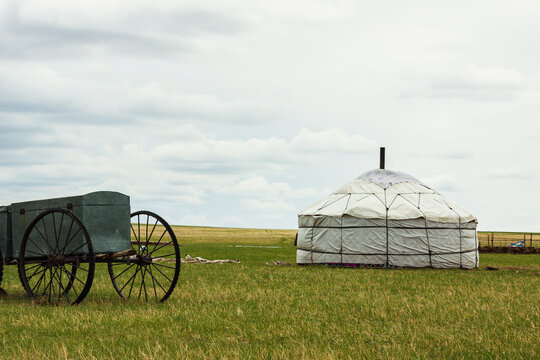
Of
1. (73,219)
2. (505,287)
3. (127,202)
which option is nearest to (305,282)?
(505,287)

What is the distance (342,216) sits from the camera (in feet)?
77.0

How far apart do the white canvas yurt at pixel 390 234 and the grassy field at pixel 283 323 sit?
7431mm

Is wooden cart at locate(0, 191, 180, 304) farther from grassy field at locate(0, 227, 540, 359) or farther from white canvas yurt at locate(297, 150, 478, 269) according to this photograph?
white canvas yurt at locate(297, 150, 478, 269)

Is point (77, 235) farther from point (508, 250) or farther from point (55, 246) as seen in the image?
point (508, 250)

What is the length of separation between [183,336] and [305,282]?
8.23 metres

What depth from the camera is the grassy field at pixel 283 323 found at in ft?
25.0

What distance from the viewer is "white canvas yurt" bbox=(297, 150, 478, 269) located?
2311cm

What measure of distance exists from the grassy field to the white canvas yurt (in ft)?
24.4

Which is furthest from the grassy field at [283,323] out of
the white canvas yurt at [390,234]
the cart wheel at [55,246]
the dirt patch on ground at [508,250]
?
the dirt patch on ground at [508,250]

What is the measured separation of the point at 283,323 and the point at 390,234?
14.2m

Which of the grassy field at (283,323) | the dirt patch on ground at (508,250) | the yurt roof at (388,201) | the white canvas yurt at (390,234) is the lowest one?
the dirt patch on ground at (508,250)

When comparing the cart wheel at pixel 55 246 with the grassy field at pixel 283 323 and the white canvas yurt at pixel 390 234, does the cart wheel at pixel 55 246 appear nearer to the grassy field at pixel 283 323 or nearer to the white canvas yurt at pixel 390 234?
→ the grassy field at pixel 283 323

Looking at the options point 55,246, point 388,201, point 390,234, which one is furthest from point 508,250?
point 55,246

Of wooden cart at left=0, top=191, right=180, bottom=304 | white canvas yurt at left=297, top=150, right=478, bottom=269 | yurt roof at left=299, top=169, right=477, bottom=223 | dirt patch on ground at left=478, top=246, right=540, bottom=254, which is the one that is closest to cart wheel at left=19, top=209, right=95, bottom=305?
wooden cart at left=0, top=191, right=180, bottom=304
